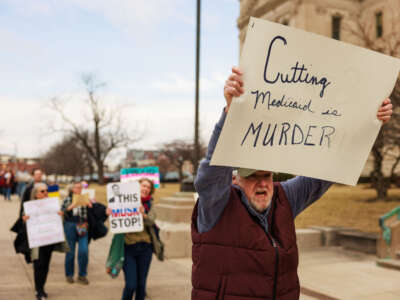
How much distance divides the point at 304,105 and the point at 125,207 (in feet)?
14.6

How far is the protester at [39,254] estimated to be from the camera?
6.28 metres

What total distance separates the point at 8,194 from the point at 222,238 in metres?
27.9

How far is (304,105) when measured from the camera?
245cm

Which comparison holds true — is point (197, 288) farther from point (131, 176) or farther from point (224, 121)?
point (131, 176)

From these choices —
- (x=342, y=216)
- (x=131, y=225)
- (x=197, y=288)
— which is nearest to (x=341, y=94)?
(x=197, y=288)

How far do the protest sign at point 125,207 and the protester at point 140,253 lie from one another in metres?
0.09

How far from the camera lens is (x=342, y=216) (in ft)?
46.9

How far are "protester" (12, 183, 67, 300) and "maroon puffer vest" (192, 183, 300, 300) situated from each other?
4541 millimetres

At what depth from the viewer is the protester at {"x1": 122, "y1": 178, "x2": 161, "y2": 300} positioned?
5.28m

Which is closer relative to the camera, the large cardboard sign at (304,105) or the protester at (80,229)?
the large cardboard sign at (304,105)

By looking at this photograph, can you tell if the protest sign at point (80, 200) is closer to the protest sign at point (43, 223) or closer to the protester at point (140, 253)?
the protest sign at point (43, 223)

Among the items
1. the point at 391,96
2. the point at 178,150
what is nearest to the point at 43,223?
the point at 391,96

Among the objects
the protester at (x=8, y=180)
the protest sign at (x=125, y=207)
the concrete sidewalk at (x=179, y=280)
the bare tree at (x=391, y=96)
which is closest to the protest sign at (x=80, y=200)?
the protest sign at (x=125, y=207)

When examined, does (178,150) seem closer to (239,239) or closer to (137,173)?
(137,173)
